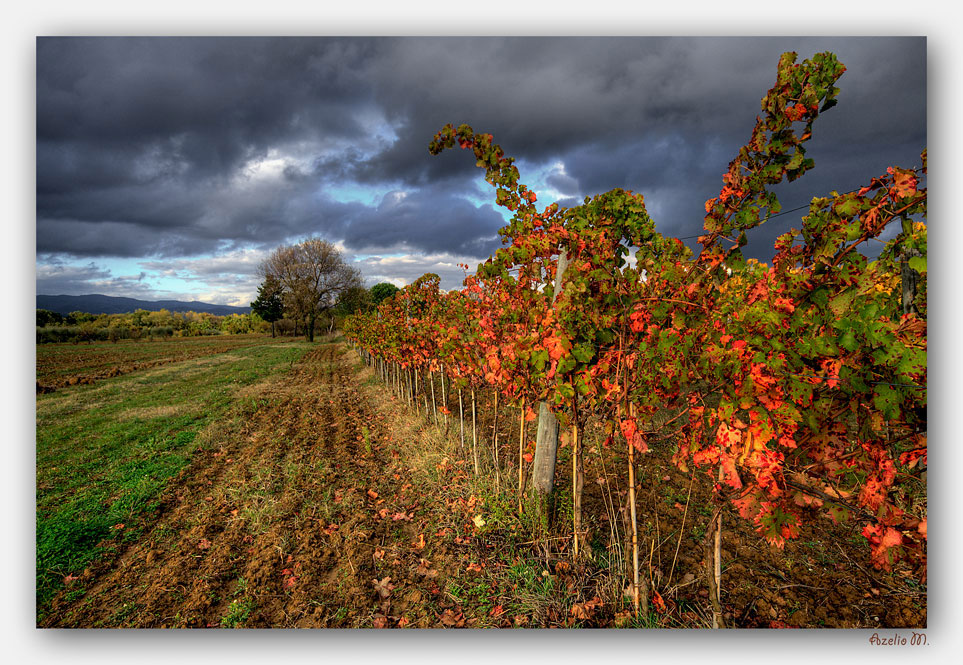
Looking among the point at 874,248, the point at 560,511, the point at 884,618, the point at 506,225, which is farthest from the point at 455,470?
the point at 874,248

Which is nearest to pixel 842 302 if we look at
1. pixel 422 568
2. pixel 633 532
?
pixel 633 532

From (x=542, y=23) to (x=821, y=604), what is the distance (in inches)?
149

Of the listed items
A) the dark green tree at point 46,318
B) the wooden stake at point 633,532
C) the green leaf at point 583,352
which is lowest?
the wooden stake at point 633,532

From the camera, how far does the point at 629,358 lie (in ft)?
6.41

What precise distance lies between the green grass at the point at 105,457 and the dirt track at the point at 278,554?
0.22 m

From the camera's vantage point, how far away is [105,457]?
4.66 metres

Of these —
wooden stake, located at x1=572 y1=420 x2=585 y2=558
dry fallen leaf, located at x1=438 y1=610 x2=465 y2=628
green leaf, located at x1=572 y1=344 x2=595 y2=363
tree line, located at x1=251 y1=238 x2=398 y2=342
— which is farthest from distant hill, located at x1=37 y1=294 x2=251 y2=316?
tree line, located at x1=251 y1=238 x2=398 y2=342

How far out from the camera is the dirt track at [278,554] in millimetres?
2365

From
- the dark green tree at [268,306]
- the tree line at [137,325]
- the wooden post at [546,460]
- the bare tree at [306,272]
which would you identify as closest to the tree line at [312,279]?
the bare tree at [306,272]

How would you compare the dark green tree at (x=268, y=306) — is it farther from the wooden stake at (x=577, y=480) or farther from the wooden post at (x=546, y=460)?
the wooden stake at (x=577, y=480)

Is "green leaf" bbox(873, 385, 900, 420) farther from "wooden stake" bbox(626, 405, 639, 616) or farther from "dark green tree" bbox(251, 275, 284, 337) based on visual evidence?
"dark green tree" bbox(251, 275, 284, 337)

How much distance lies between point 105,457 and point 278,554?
344 centimetres

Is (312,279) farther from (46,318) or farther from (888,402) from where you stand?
(888,402)

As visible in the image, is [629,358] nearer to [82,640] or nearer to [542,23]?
[542,23]
